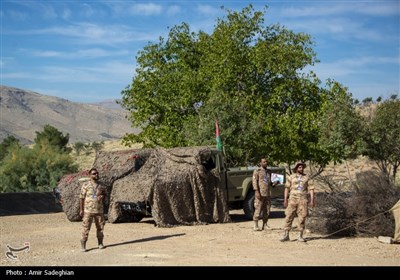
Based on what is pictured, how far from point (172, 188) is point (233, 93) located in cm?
787

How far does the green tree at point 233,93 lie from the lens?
2128 centimetres

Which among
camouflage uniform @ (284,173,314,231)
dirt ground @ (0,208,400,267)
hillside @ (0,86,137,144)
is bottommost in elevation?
dirt ground @ (0,208,400,267)

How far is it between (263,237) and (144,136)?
11.2 meters

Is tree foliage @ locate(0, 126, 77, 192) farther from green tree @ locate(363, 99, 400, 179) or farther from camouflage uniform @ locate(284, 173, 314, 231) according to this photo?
camouflage uniform @ locate(284, 173, 314, 231)

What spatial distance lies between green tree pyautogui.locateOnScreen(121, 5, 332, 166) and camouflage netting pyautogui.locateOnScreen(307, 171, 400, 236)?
749 cm

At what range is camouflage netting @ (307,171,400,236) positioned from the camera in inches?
508

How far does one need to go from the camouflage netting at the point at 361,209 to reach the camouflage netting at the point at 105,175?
6083 millimetres

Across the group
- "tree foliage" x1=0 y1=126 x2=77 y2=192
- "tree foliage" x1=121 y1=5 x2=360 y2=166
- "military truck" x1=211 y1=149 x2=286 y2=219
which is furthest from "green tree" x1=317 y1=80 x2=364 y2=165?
"tree foliage" x1=0 y1=126 x2=77 y2=192

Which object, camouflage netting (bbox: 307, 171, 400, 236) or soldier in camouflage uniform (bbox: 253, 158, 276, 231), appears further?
soldier in camouflage uniform (bbox: 253, 158, 276, 231)

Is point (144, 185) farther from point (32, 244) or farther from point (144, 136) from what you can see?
point (144, 136)

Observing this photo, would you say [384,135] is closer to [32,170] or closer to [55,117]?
[32,170]

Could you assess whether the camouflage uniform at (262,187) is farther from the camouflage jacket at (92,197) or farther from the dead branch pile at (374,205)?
the camouflage jacket at (92,197)

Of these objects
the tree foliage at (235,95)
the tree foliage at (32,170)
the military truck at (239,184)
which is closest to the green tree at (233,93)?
the tree foliage at (235,95)
